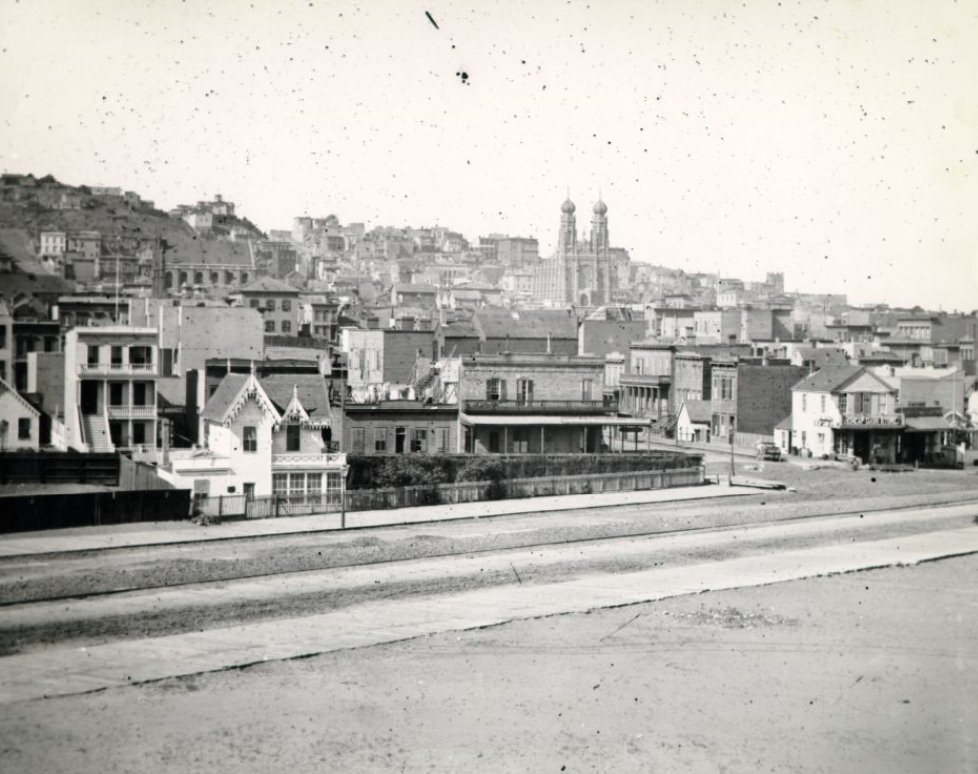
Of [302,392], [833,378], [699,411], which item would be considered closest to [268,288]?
[699,411]

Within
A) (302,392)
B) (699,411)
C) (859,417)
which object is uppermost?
(302,392)

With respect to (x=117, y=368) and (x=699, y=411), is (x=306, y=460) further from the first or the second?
(x=699, y=411)

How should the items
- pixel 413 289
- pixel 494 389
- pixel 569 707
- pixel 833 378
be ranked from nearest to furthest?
pixel 569 707
pixel 494 389
pixel 833 378
pixel 413 289

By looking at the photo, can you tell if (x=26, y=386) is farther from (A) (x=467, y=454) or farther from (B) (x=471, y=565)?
(B) (x=471, y=565)

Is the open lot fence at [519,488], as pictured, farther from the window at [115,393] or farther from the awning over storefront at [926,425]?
the awning over storefront at [926,425]

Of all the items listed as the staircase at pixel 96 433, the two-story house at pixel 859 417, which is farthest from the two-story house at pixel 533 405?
the staircase at pixel 96 433
